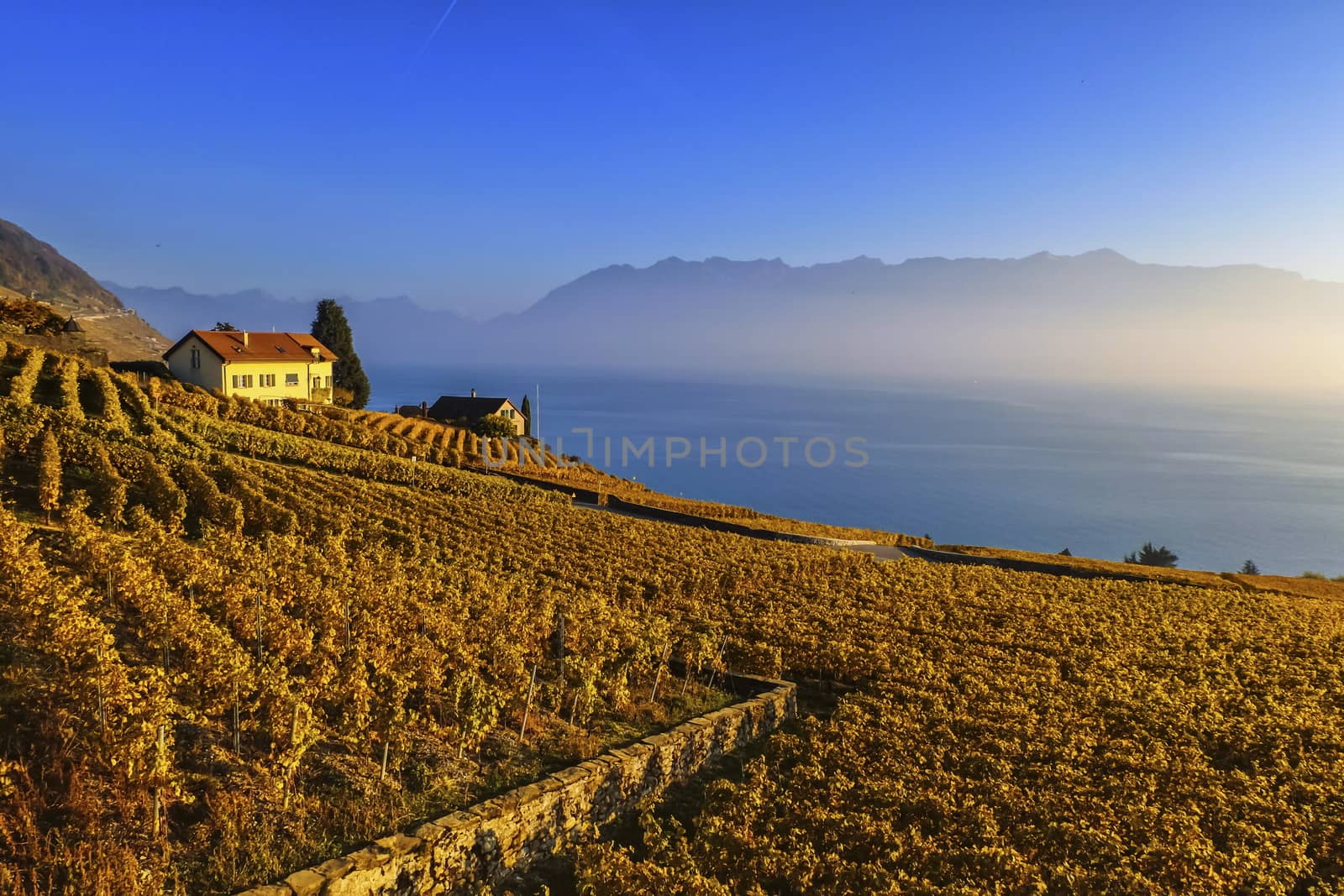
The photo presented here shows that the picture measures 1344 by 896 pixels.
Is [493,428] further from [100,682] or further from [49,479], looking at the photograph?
[100,682]

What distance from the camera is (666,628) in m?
17.7

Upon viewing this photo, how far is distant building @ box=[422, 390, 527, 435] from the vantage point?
81750 mm

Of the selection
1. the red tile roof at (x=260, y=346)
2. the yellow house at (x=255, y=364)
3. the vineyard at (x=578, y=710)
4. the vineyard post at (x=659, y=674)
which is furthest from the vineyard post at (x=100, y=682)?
the red tile roof at (x=260, y=346)

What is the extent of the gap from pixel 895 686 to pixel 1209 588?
28.7 meters

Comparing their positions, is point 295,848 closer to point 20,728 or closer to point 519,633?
point 20,728

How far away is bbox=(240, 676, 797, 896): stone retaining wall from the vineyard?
68cm

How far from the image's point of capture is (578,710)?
14.5 meters

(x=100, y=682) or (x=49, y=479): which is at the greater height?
(x=49, y=479)

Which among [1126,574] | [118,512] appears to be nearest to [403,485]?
[118,512]

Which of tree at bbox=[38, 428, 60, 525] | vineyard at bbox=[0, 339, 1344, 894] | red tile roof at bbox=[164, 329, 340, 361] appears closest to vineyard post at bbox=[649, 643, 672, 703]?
vineyard at bbox=[0, 339, 1344, 894]

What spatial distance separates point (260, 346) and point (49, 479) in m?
46.8

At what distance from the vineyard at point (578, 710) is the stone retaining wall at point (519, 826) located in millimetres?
675

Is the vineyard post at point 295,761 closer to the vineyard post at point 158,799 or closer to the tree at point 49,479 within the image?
the vineyard post at point 158,799

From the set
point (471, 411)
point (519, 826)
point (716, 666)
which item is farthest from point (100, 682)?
point (471, 411)
